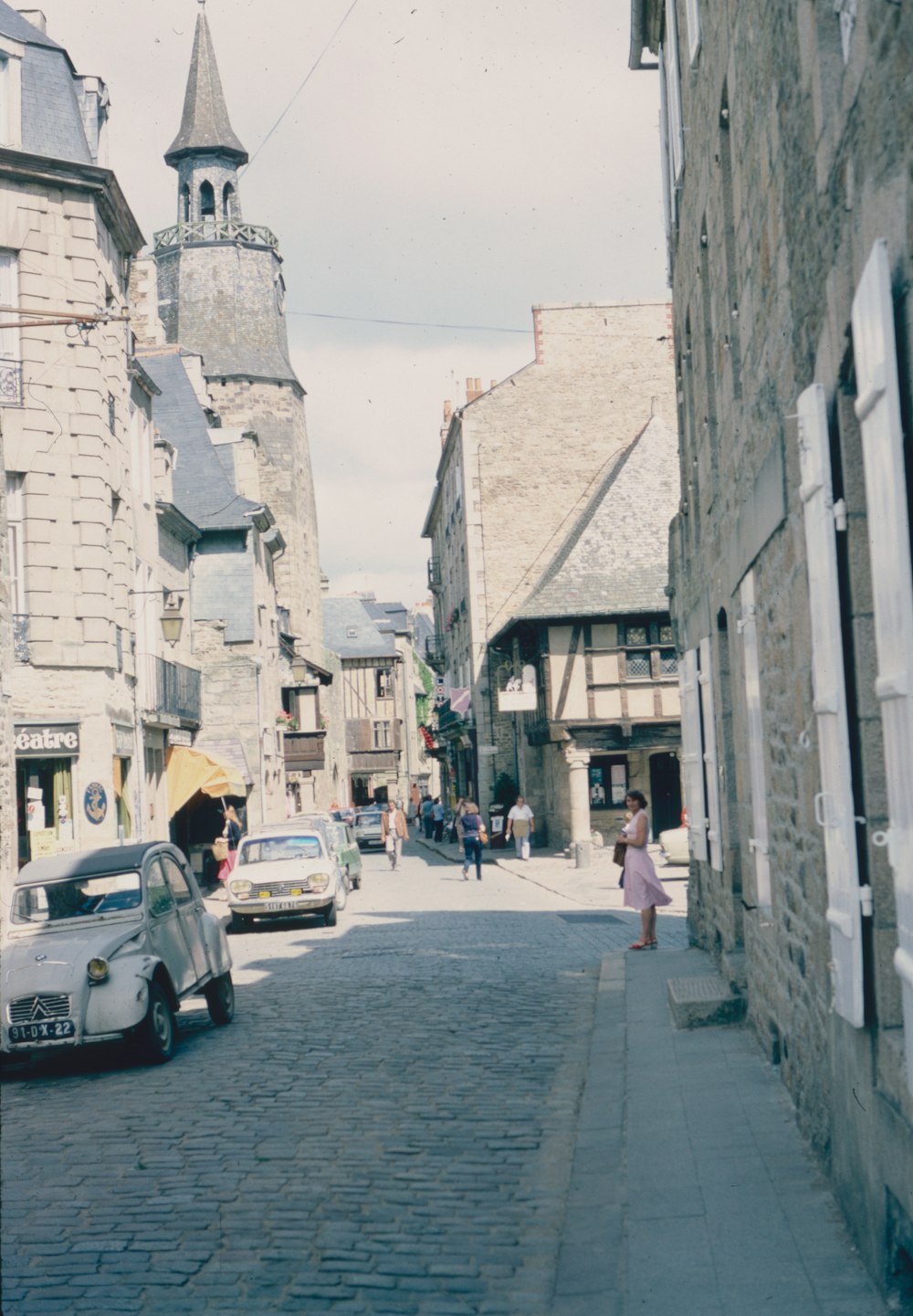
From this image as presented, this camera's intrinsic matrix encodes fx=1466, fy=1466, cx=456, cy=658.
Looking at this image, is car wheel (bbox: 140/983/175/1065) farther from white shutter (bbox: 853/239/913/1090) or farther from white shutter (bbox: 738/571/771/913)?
white shutter (bbox: 853/239/913/1090)

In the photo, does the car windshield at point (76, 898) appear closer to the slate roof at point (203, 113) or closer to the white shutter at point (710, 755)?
the white shutter at point (710, 755)

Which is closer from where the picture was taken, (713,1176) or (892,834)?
(892,834)

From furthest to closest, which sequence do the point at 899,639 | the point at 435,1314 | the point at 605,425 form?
the point at 605,425
the point at 435,1314
the point at 899,639

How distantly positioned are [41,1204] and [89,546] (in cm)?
1656

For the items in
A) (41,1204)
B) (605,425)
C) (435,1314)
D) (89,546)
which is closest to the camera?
(435,1314)

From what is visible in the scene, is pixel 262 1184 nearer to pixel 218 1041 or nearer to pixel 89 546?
pixel 218 1041

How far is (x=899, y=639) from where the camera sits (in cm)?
363

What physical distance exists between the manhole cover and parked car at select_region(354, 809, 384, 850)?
32.9 meters

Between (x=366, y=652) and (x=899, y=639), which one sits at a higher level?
(x=366, y=652)

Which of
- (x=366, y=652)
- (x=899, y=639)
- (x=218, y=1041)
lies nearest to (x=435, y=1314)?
(x=899, y=639)

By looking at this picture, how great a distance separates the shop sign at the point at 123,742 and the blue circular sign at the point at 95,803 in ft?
3.08

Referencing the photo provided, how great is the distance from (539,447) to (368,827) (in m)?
16.3

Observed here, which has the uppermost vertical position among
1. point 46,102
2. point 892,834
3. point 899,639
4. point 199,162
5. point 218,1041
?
point 199,162

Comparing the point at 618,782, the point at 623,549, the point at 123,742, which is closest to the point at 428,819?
the point at 618,782
